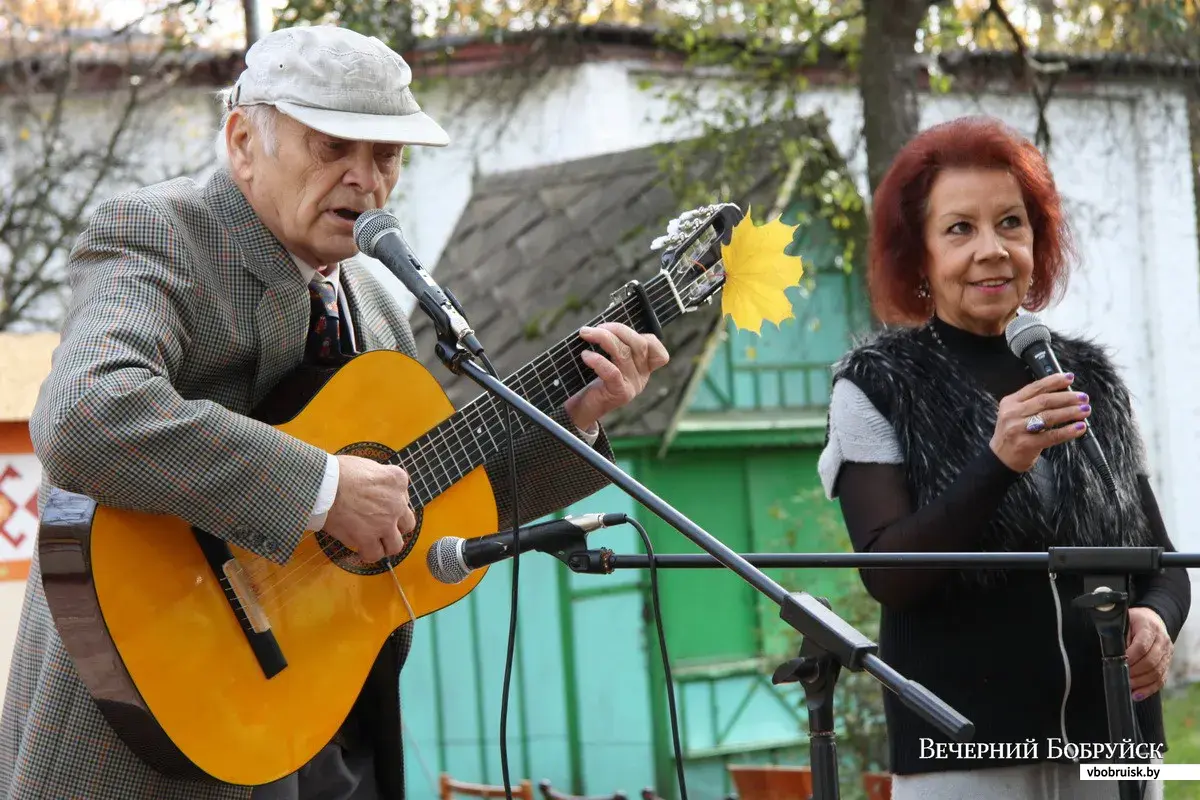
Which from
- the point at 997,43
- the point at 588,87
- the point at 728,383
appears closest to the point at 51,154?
the point at 588,87

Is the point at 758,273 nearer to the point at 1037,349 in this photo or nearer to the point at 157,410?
the point at 1037,349

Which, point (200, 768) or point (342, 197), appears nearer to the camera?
point (200, 768)

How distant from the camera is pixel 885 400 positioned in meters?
2.88

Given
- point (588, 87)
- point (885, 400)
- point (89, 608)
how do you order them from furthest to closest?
point (588, 87) → point (885, 400) → point (89, 608)

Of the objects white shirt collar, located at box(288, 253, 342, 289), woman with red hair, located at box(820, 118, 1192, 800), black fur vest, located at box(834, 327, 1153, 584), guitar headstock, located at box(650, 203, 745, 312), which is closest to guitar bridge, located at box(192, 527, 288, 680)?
white shirt collar, located at box(288, 253, 342, 289)

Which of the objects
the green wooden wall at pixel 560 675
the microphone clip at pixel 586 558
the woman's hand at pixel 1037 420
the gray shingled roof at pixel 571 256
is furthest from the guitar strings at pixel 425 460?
the green wooden wall at pixel 560 675

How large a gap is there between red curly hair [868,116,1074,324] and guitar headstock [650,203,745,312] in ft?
1.22

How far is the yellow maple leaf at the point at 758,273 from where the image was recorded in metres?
2.75

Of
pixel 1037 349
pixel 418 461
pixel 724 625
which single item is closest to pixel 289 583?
pixel 418 461

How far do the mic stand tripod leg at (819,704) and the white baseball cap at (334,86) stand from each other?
→ 1200 mm

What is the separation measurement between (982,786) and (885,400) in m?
0.74

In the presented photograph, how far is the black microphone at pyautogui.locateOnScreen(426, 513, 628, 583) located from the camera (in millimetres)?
2293

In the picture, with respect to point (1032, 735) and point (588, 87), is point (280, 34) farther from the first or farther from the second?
point (588, 87)

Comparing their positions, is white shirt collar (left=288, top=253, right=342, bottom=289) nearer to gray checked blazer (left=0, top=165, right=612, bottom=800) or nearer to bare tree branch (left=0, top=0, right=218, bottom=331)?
gray checked blazer (left=0, top=165, right=612, bottom=800)
